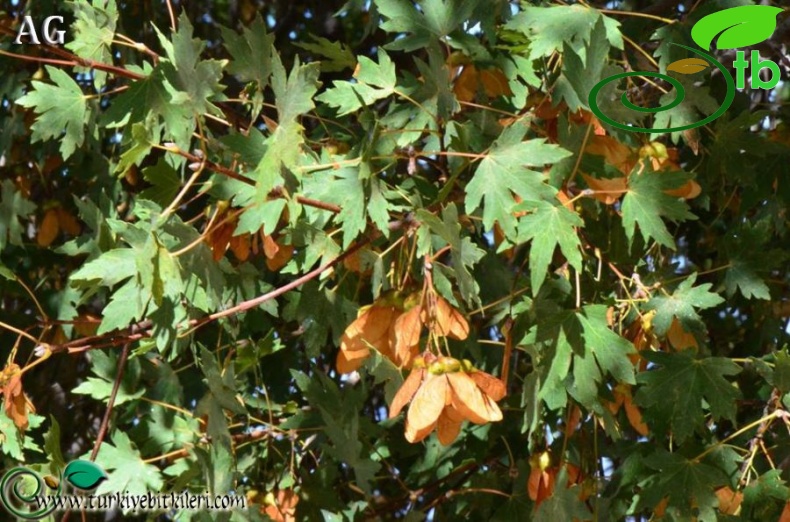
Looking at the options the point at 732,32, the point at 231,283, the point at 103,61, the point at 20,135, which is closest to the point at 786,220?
the point at 732,32

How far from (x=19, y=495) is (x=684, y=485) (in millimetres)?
1203

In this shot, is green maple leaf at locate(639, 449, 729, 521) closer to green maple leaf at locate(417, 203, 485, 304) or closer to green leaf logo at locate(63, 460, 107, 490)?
green maple leaf at locate(417, 203, 485, 304)

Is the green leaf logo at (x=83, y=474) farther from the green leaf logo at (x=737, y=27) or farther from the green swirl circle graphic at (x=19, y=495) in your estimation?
the green leaf logo at (x=737, y=27)

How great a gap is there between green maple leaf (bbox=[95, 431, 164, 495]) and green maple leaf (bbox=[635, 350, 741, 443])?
2.82ft

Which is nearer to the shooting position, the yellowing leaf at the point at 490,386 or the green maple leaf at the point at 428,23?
the yellowing leaf at the point at 490,386

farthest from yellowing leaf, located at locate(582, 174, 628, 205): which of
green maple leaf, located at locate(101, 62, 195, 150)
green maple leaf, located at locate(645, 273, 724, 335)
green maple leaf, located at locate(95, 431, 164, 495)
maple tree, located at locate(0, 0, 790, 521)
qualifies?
green maple leaf, located at locate(95, 431, 164, 495)

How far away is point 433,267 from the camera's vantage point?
6.34 feet

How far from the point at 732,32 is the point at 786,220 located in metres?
0.57

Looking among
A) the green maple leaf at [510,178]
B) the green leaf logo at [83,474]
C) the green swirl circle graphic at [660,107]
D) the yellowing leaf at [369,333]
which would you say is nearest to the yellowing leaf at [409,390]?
the yellowing leaf at [369,333]

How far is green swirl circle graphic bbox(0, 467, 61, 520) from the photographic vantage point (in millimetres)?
2441

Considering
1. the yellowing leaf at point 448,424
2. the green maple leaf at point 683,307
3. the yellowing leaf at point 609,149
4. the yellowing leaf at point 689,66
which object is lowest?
the green maple leaf at point 683,307

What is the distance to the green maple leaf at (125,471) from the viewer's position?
2.38 metres

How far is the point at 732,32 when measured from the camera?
2357mm

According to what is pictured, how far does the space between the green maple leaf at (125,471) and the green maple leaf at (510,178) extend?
2.84ft
